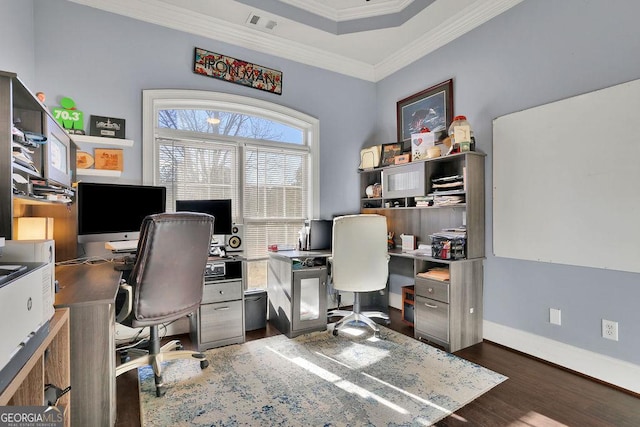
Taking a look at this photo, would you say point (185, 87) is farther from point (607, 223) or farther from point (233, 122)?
point (607, 223)

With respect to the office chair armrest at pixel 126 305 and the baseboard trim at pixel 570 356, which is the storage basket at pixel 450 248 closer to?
the baseboard trim at pixel 570 356

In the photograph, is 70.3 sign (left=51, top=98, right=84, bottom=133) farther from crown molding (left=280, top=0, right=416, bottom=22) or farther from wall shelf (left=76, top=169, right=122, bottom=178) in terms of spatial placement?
crown molding (left=280, top=0, right=416, bottom=22)

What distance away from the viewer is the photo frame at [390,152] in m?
3.49

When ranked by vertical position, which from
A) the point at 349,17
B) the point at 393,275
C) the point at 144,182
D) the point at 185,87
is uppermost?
the point at 349,17

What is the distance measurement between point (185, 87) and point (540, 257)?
11.4 feet

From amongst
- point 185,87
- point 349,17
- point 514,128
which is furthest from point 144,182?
point 514,128

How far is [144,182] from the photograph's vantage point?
283 cm

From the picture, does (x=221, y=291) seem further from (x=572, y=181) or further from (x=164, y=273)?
(x=572, y=181)

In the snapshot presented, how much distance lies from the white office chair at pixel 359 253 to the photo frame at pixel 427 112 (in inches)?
46.8

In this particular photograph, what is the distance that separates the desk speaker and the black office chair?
850mm

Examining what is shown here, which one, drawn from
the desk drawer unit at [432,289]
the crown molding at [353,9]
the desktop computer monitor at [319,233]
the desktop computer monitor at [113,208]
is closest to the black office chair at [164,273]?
the desktop computer monitor at [113,208]

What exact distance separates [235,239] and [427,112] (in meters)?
2.47

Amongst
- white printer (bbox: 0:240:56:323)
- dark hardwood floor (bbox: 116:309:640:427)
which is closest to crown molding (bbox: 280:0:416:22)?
white printer (bbox: 0:240:56:323)

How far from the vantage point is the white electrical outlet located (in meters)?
2.08
